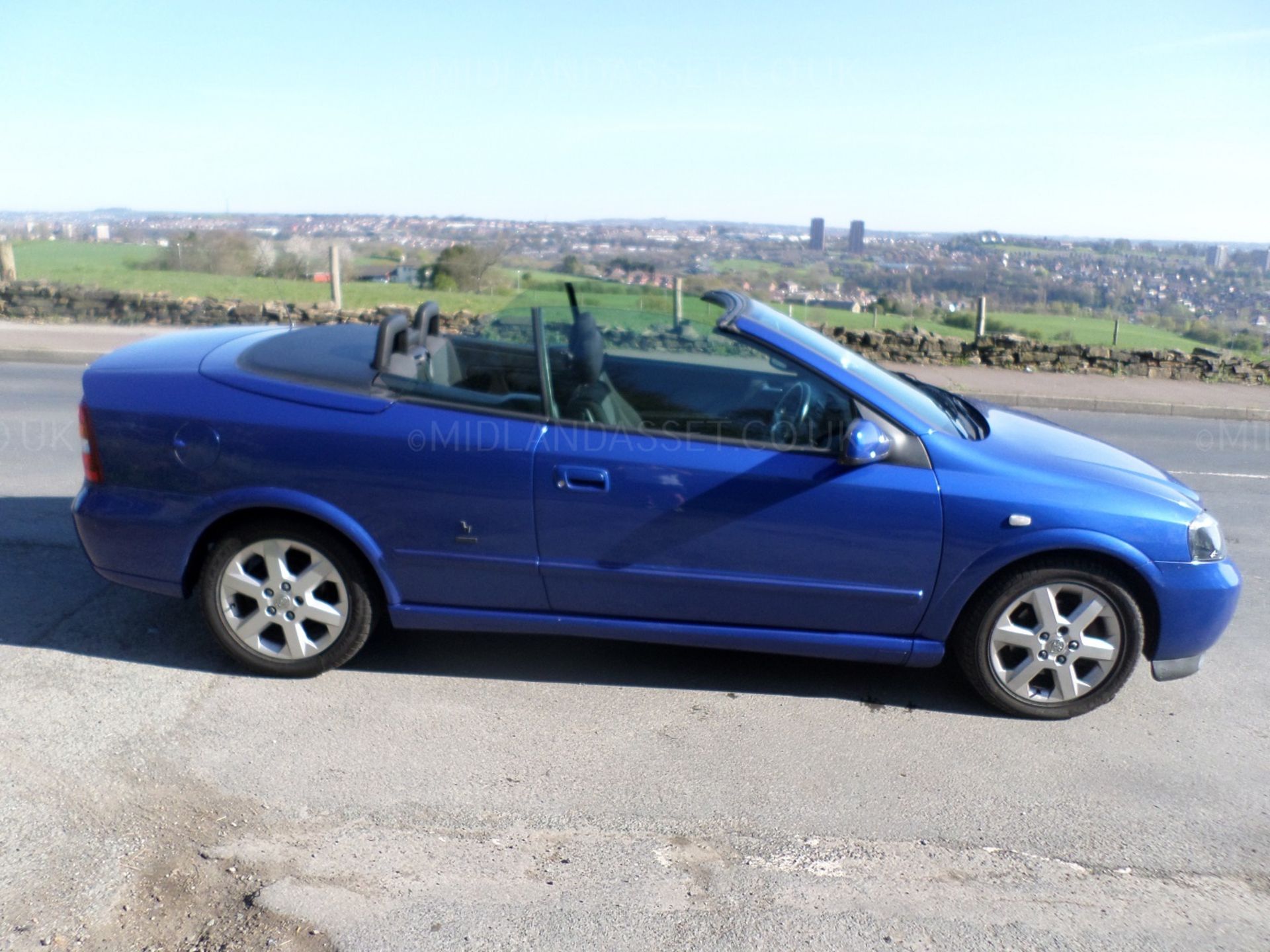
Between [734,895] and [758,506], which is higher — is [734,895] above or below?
below

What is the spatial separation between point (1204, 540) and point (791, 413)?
1679 millimetres

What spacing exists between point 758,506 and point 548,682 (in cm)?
118

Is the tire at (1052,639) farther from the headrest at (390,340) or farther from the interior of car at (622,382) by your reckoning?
the headrest at (390,340)

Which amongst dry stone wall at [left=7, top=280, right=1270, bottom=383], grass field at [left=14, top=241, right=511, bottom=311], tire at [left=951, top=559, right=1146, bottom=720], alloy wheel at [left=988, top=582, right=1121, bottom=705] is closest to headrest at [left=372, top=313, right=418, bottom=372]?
tire at [left=951, top=559, right=1146, bottom=720]

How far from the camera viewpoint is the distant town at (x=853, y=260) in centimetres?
1873

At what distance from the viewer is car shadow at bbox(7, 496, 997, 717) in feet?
15.1

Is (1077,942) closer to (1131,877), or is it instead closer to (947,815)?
(1131,877)

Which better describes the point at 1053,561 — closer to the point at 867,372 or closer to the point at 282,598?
the point at 867,372

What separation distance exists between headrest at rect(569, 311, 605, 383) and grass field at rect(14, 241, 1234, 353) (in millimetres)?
11554

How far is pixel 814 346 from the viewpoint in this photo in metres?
4.56

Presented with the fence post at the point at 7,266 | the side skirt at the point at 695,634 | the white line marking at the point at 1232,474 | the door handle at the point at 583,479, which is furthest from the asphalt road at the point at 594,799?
the fence post at the point at 7,266

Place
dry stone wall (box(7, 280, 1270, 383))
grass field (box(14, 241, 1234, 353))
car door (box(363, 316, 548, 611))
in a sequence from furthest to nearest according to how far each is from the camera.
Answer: grass field (box(14, 241, 1234, 353)), dry stone wall (box(7, 280, 1270, 383)), car door (box(363, 316, 548, 611))

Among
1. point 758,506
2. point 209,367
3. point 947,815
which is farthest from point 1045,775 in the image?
point 209,367

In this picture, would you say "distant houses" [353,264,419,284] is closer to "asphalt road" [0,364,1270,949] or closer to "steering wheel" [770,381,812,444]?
"asphalt road" [0,364,1270,949]
